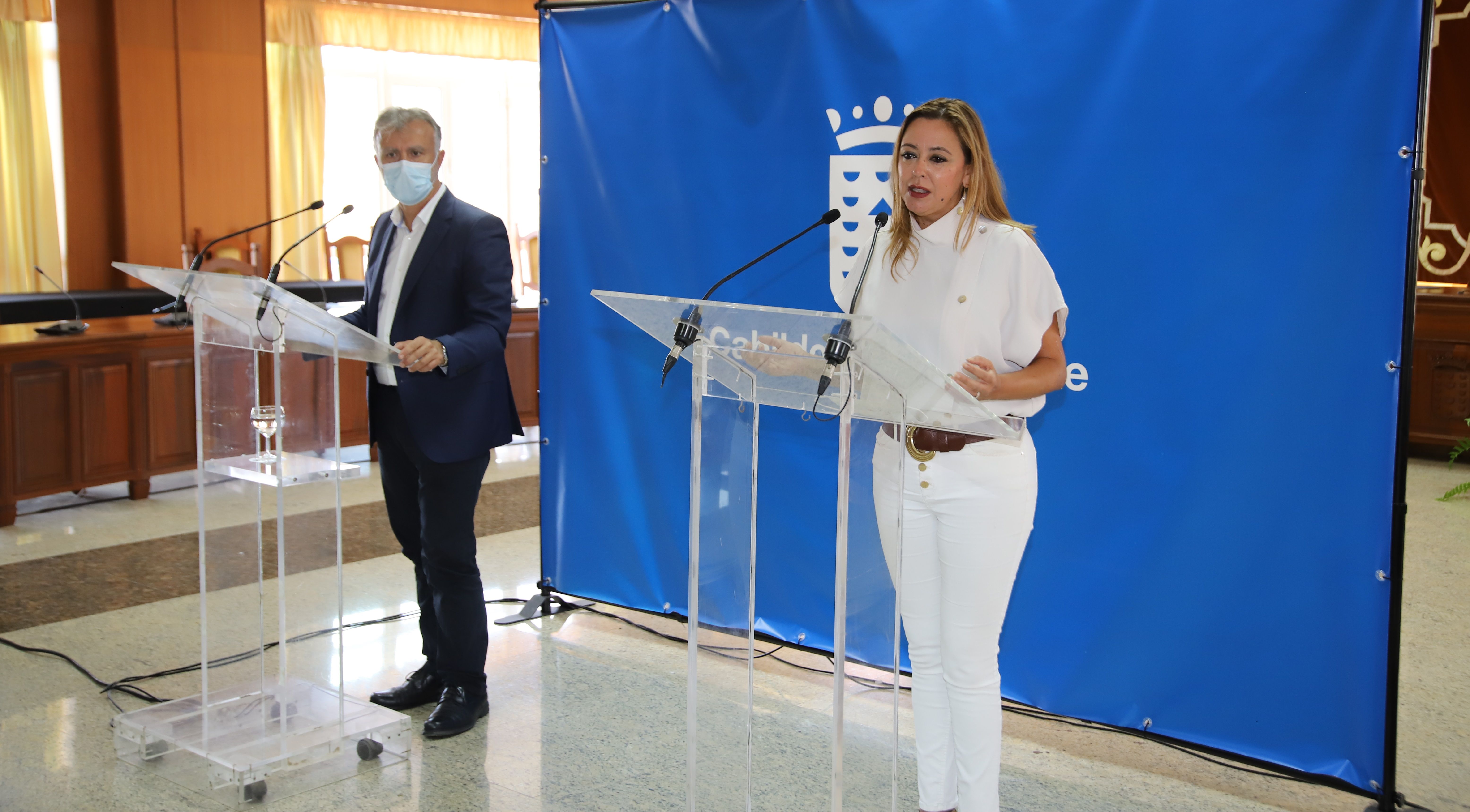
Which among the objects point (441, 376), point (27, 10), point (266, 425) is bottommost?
point (266, 425)

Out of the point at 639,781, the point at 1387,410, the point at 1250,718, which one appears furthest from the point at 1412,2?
the point at 639,781

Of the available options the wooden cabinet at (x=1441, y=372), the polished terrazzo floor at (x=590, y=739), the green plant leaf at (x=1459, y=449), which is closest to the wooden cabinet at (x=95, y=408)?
the polished terrazzo floor at (x=590, y=739)

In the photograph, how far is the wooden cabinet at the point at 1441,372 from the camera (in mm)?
7012

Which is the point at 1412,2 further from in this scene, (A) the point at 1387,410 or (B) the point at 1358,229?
(A) the point at 1387,410

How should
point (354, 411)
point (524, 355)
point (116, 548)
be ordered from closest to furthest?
point (116, 548), point (354, 411), point (524, 355)

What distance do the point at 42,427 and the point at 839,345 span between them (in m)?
4.91

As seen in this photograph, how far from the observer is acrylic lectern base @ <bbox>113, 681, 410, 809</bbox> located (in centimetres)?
268

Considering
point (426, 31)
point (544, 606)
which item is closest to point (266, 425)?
point (544, 606)

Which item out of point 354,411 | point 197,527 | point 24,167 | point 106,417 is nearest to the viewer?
point 197,527

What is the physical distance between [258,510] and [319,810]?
72 centimetres

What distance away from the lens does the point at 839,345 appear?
5.60 feet

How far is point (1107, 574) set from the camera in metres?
2.96

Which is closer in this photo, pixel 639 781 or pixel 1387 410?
pixel 1387 410

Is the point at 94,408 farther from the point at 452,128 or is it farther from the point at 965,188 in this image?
the point at 452,128
